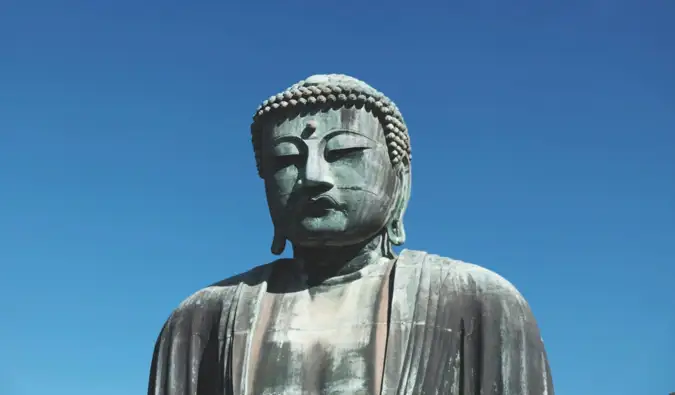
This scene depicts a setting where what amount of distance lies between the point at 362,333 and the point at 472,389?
1096mm

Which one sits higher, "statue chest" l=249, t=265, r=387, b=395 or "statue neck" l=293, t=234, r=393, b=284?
"statue neck" l=293, t=234, r=393, b=284

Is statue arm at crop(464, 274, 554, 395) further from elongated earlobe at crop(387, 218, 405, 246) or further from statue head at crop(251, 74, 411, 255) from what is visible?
statue head at crop(251, 74, 411, 255)

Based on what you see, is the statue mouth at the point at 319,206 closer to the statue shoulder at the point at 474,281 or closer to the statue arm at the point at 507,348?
the statue shoulder at the point at 474,281

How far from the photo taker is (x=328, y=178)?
35.0 feet

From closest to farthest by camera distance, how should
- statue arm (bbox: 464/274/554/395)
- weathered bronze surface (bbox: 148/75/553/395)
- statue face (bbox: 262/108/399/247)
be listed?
statue arm (bbox: 464/274/554/395) < weathered bronze surface (bbox: 148/75/553/395) < statue face (bbox: 262/108/399/247)

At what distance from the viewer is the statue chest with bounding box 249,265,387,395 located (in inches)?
395

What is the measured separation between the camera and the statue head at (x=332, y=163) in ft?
35.1

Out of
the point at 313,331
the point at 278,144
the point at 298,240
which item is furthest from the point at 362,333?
the point at 278,144

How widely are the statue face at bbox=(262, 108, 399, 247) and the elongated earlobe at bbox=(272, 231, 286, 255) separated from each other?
129mm

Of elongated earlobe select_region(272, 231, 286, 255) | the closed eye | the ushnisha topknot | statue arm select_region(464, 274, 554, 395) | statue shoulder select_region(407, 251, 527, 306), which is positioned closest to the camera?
statue arm select_region(464, 274, 554, 395)

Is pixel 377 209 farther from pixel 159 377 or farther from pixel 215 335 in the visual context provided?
pixel 159 377

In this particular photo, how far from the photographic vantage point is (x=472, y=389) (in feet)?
32.8

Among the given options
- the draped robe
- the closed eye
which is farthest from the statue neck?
the closed eye

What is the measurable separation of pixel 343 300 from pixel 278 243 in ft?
2.98
